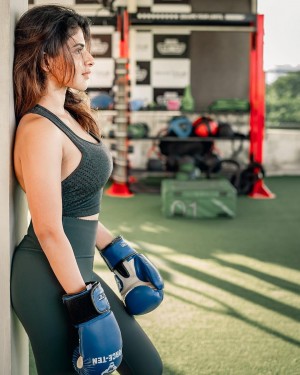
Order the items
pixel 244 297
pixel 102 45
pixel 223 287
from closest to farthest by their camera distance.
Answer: pixel 244 297, pixel 223 287, pixel 102 45

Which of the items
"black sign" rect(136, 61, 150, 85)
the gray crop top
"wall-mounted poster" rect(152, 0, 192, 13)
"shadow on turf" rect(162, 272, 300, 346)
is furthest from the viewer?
"black sign" rect(136, 61, 150, 85)

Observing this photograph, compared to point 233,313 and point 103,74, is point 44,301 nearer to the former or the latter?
point 233,313

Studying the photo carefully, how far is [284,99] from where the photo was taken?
8.40 m

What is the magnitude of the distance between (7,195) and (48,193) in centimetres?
15

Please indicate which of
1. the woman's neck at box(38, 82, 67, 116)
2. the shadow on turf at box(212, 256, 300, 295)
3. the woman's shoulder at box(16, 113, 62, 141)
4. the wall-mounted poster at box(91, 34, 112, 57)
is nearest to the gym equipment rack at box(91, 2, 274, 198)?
the wall-mounted poster at box(91, 34, 112, 57)

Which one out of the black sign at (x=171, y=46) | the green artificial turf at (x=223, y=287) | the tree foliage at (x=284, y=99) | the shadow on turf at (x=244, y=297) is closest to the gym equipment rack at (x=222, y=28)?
the green artificial turf at (x=223, y=287)

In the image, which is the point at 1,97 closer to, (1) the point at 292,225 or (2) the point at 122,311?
(2) the point at 122,311

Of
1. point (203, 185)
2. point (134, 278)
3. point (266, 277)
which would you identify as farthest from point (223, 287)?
point (203, 185)

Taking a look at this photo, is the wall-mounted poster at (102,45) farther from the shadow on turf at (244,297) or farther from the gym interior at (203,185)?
the shadow on turf at (244,297)

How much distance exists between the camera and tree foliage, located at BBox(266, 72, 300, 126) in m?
8.30

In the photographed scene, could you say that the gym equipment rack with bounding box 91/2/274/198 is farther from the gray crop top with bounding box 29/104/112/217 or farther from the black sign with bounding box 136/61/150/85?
the gray crop top with bounding box 29/104/112/217

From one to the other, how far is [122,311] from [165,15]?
5188 mm

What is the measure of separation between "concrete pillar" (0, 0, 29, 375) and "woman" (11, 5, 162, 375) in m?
0.02

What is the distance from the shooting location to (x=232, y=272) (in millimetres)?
3586
